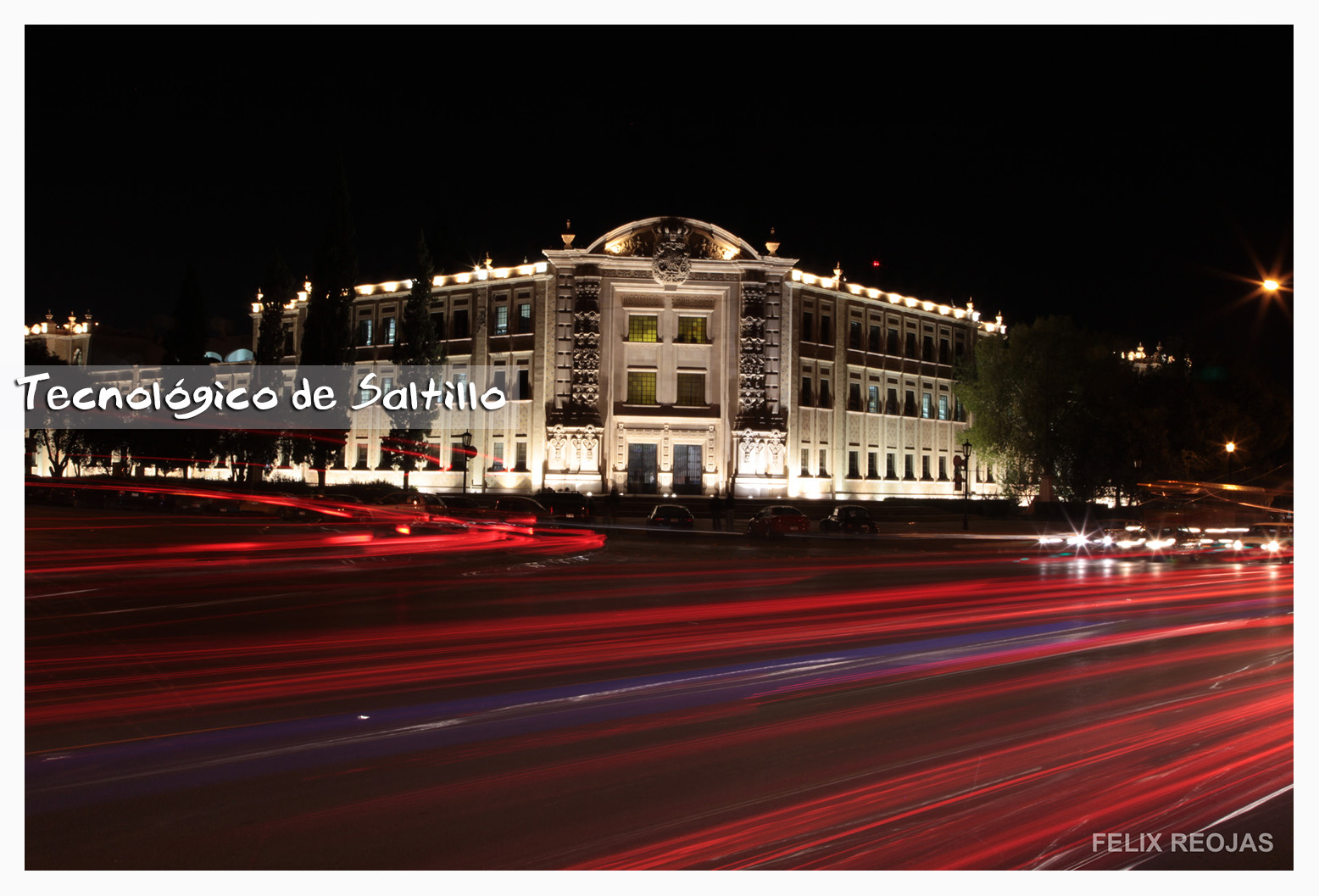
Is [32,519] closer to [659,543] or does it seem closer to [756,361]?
[659,543]

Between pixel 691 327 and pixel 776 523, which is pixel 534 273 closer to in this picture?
pixel 691 327

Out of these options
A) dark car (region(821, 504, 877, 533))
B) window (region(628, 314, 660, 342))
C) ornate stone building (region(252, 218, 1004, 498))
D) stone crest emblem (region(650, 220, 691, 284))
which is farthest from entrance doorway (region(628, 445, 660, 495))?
dark car (region(821, 504, 877, 533))

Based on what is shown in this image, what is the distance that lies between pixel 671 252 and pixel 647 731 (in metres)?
47.2

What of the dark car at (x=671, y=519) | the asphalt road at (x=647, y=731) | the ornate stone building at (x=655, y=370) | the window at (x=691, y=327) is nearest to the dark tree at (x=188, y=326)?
the ornate stone building at (x=655, y=370)

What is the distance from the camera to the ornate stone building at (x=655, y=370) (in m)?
51.8

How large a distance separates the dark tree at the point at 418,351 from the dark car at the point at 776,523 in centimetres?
2120

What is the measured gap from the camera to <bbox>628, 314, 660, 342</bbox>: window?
5331cm

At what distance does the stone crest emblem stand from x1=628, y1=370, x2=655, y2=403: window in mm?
5558

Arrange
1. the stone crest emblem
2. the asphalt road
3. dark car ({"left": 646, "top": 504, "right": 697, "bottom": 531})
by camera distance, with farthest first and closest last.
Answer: the stone crest emblem, dark car ({"left": 646, "top": 504, "right": 697, "bottom": 531}), the asphalt road

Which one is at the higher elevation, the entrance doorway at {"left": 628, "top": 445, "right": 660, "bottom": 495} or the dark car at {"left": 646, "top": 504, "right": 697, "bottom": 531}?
the entrance doorway at {"left": 628, "top": 445, "right": 660, "bottom": 495}

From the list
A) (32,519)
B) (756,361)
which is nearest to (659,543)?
(32,519)

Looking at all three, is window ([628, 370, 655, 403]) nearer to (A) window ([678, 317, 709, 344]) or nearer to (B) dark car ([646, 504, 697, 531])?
(A) window ([678, 317, 709, 344])

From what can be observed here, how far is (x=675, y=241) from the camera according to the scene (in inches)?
2048

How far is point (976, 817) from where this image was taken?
4.92 metres
